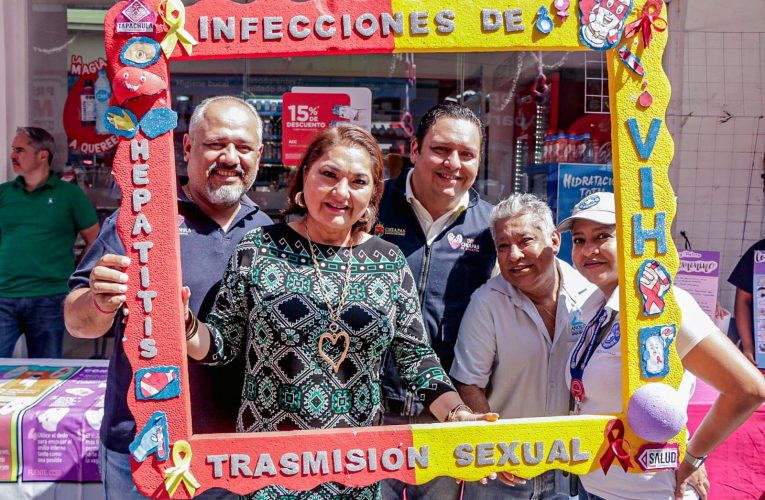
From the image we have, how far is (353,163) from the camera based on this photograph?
5.68 ft

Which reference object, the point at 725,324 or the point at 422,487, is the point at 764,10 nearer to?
the point at 725,324

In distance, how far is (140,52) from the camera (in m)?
1.59

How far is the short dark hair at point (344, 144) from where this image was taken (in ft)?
5.77

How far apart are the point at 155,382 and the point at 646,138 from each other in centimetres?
141

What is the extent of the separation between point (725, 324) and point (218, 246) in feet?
11.2

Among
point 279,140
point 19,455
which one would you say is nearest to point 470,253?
point 19,455

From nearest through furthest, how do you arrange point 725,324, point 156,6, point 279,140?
point 156,6 → point 725,324 → point 279,140

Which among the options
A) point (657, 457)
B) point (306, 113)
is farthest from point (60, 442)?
point (306, 113)

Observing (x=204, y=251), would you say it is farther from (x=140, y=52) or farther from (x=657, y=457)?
(x=657, y=457)

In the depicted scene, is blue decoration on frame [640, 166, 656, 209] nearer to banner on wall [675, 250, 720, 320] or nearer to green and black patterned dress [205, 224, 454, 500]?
green and black patterned dress [205, 224, 454, 500]

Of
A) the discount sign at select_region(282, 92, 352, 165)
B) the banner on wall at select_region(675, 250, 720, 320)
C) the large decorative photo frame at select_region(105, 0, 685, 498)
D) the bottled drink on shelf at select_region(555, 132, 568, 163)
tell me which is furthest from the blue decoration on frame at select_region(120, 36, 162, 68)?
the bottled drink on shelf at select_region(555, 132, 568, 163)

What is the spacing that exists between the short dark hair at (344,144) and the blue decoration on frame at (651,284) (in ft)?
2.46

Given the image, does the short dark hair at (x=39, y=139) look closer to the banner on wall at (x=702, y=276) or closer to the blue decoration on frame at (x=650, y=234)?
the blue decoration on frame at (x=650, y=234)

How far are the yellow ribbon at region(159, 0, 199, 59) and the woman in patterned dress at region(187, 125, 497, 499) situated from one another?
420mm
